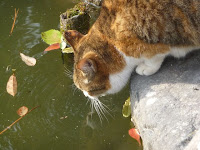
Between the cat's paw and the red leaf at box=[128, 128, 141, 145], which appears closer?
the cat's paw

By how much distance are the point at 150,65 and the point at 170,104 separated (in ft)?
1.34

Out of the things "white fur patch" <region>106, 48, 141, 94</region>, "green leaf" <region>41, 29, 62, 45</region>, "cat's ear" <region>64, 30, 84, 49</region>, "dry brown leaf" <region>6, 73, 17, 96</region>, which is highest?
"cat's ear" <region>64, 30, 84, 49</region>

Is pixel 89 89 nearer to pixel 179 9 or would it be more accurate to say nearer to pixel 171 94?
pixel 171 94

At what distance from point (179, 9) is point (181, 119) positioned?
0.78 meters

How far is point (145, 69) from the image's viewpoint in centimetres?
258

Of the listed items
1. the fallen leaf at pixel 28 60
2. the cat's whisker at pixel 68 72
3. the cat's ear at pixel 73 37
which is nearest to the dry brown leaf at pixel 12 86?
the fallen leaf at pixel 28 60

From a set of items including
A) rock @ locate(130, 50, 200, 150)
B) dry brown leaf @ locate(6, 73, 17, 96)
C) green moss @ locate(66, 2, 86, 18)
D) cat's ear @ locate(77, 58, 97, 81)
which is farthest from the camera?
green moss @ locate(66, 2, 86, 18)

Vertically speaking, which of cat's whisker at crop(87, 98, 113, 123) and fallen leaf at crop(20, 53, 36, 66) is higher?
fallen leaf at crop(20, 53, 36, 66)

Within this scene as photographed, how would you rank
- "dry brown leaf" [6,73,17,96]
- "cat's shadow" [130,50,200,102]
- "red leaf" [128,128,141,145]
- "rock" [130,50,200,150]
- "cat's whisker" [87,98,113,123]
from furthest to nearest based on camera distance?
"dry brown leaf" [6,73,17,96] → "cat's whisker" [87,98,113,123] → "red leaf" [128,128,141,145] → "cat's shadow" [130,50,200,102] → "rock" [130,50,200,150]

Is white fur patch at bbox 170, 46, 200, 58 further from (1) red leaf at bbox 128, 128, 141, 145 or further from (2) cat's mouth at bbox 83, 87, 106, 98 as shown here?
(1) red leaf at bbox 128, 128, 141, 145

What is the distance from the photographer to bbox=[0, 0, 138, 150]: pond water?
3040 mm

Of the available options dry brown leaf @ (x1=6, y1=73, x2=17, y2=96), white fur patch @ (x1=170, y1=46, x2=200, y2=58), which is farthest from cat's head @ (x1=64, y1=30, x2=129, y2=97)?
dry brown leaf @ (x1=6, y1=73, x2=17, y2=96)

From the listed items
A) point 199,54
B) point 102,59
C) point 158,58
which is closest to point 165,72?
point 158,58

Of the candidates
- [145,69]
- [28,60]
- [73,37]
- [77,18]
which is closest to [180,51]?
[145,69]
